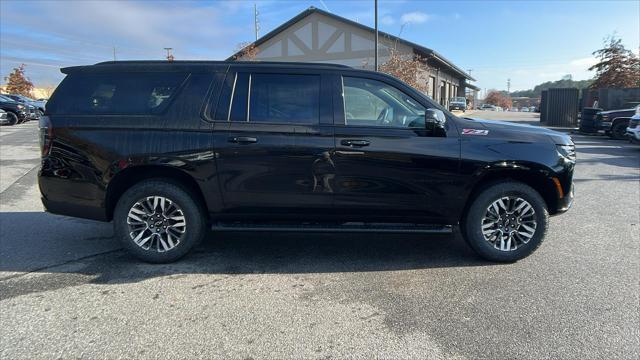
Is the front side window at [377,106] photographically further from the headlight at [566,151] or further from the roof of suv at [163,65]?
the headlight at [566,151]

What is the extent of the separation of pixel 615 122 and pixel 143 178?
2058cm

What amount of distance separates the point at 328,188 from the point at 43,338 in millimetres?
2625

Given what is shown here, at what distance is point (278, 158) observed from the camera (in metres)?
4.27

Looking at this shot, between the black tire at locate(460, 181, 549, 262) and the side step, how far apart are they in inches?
9.7

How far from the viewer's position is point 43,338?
10.1 feet

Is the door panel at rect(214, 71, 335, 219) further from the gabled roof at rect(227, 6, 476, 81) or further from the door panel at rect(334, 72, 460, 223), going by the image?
the gabled roof at rect(227, 6, 476, 81)

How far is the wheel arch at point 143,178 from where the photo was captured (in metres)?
4.38

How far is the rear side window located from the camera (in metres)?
4.34

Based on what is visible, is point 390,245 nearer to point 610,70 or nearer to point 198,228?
point 198,228

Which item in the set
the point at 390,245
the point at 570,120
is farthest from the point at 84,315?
the point at 570,120

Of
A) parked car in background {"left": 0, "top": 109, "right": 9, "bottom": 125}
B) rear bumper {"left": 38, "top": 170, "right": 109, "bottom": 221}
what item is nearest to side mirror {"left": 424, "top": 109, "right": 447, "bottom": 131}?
rear bumper {"left": 38, "top": 170, "right": 109, "bottom": 221}

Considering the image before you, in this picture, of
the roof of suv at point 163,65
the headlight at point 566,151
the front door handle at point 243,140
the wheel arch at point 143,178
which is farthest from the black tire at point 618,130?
the wheel arch at point 143,178

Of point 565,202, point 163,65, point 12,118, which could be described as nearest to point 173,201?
point 163,65

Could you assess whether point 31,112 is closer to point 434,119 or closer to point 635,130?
point 434,119
